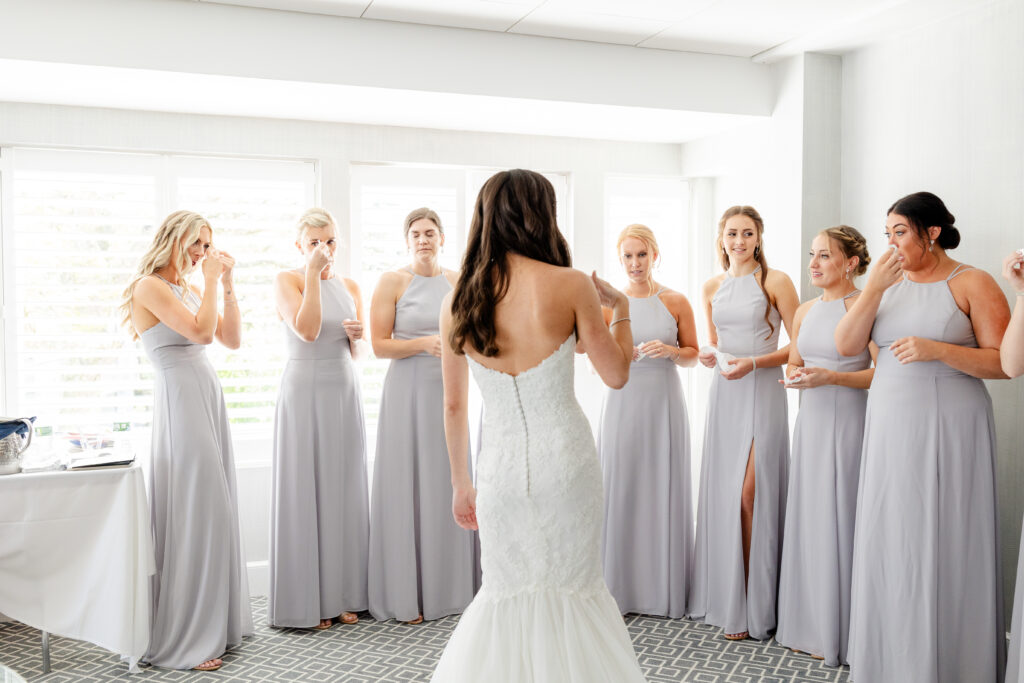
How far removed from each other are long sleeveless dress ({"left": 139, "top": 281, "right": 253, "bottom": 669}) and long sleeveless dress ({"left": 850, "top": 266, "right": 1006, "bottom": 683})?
2.64 meters

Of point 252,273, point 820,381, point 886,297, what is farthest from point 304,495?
point 886,297

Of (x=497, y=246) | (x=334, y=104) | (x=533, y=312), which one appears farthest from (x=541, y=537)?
(x=334, y=104)

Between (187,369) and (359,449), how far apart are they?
913mm

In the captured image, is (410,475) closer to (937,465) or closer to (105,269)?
(105,269)

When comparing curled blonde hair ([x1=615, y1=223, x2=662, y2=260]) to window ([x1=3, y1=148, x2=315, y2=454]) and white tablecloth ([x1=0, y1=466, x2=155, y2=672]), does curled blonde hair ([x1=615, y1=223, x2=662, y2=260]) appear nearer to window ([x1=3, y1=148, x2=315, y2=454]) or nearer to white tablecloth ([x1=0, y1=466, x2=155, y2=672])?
window ([x1=3, y1=148, x2=315, y2=454])

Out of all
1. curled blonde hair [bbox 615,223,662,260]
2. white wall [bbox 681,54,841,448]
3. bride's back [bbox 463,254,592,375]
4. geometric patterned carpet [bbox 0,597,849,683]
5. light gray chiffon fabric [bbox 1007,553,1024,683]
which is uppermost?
white wall [bbox 681,54,841,448]

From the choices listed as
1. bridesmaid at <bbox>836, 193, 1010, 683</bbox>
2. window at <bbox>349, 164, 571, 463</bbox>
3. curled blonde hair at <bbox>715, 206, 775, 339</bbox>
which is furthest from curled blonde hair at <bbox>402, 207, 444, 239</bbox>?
bridesmaid at <bbox>836, 193, 1010, 683</bbox>

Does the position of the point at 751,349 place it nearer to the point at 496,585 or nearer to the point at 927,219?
the point at 927,219

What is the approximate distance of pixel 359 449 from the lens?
13.6 ft

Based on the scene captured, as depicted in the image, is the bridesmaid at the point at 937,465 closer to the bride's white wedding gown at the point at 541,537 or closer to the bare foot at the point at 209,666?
the bride's white wedding gown at the point at 541,537

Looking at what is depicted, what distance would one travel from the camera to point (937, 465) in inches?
122

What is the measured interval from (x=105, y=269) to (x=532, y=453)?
9.96 ft

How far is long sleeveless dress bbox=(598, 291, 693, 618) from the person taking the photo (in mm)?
4133

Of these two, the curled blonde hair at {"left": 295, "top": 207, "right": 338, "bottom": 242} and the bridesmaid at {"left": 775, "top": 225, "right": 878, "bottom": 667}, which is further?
the curled blonde hair at {"left": 295, "top": 207, "right": 338, "bottom": 242}
